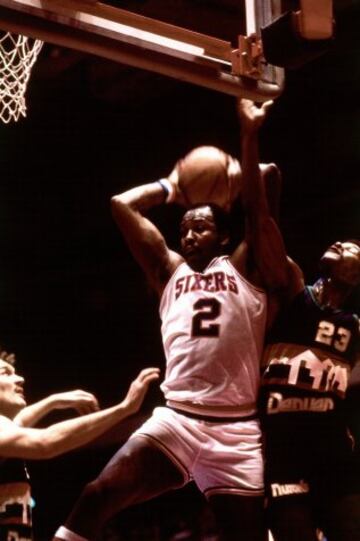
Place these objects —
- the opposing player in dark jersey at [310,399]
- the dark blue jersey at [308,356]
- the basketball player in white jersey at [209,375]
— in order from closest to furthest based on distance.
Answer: the basketball player in white jersey at [209,375], the opposing player in dark jersey at [310,399], the dark blue jersey at [308,356]

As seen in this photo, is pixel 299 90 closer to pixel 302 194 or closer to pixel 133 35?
pixel 302 194

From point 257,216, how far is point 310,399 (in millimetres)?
851

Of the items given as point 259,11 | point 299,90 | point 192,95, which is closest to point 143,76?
point 192,95

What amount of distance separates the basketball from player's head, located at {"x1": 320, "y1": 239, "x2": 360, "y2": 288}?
1.76 feet

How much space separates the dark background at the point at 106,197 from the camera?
8.00 meters

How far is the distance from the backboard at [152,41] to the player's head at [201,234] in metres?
0.57

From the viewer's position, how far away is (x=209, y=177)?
482cm

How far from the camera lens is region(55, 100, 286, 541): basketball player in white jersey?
4438 mm

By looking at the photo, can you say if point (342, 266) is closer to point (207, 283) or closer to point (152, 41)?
point (207, 283)

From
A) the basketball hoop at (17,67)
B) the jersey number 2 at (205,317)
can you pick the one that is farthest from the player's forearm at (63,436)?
the basketball hoop at (17,67)

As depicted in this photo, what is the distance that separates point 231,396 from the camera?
4.60m

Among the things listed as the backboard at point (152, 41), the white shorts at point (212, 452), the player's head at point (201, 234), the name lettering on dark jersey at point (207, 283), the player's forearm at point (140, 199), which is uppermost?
the backboard at point (152, 41)

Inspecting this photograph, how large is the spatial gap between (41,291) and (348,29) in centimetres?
383

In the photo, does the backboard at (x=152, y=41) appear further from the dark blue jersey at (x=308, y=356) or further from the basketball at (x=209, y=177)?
the dark blue jersey at (x=308, y=356)
